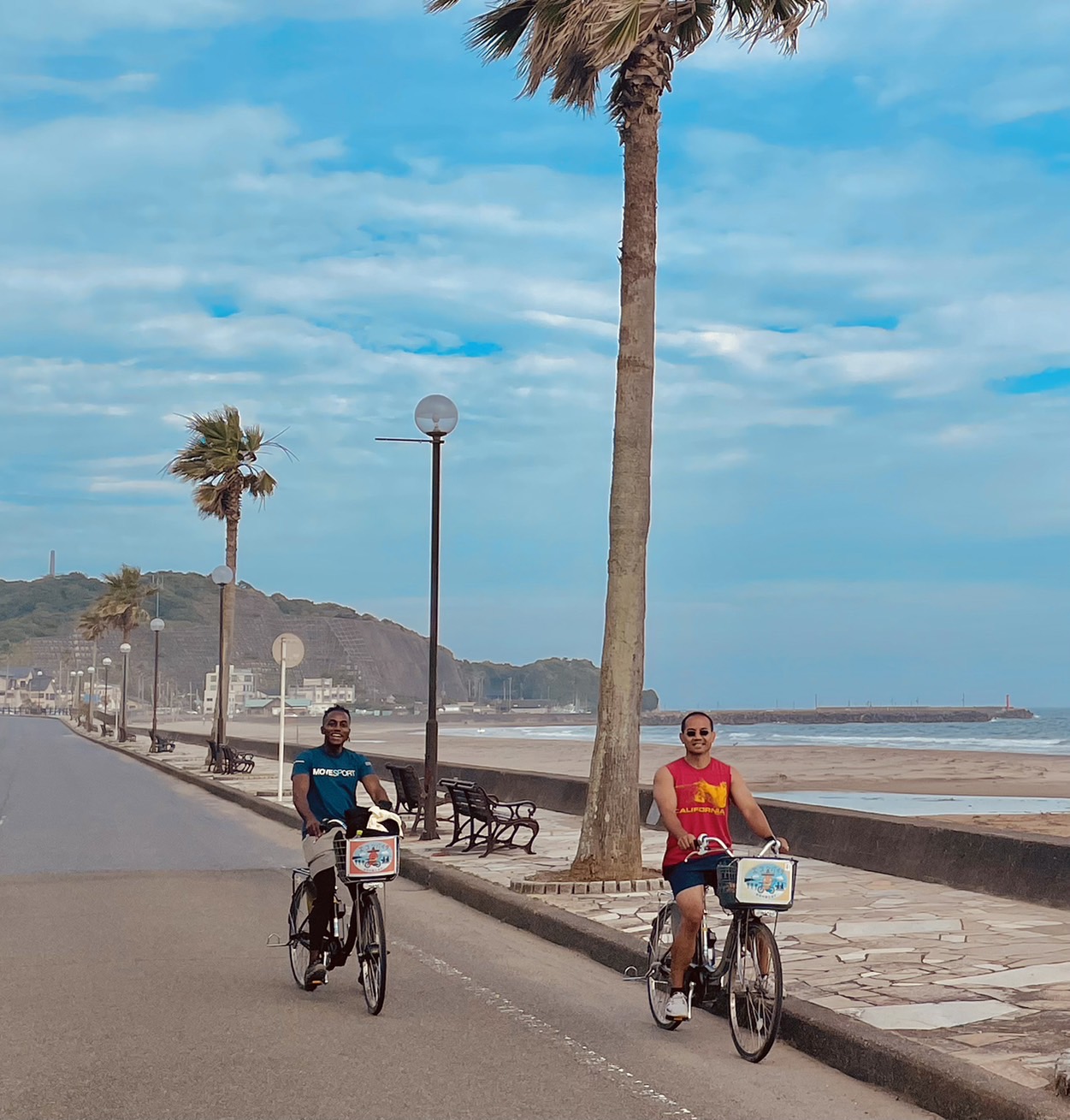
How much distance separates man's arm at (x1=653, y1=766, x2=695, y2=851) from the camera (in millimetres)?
7227

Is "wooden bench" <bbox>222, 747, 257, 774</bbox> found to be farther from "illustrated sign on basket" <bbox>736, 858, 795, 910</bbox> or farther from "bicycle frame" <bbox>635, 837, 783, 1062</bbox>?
"illustrated sign on basket" <bbox>736, 858, 795, 910</bbox>

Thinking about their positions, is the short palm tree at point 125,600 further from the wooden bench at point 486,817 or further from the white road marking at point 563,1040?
the white road marking at point 563,1040

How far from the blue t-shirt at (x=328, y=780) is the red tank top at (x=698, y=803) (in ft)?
6.81

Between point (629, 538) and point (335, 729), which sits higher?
point (629, 538)

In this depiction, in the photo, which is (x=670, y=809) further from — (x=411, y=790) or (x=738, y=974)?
(x=411, y=790)

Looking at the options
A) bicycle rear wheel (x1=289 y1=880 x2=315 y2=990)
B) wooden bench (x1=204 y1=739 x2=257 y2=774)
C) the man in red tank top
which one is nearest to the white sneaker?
the man in red tank top

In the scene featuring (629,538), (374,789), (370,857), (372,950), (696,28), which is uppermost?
(696,28)

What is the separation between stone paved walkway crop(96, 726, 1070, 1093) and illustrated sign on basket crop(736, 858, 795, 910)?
2.98ft

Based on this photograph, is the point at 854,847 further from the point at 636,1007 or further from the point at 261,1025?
the point at 261,1025

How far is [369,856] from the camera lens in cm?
802

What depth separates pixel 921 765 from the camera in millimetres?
52531

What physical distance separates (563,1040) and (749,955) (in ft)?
3.80

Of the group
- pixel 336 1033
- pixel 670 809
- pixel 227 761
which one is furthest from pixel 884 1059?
pixel 227 761

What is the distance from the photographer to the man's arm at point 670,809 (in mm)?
7227
